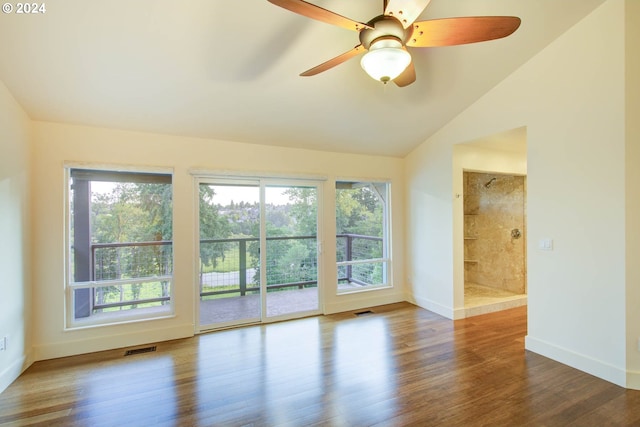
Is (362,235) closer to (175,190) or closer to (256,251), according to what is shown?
(256,251)

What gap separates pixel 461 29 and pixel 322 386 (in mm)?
2681

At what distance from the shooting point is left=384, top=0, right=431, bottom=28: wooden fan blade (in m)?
1.51

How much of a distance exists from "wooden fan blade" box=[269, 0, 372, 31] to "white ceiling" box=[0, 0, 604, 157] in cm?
72

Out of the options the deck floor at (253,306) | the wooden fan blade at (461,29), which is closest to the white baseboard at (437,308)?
the deck floor at (253,306)

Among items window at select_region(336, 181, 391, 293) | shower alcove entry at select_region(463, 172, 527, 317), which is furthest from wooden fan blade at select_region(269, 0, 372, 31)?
shower alcove entry at select_region(463, 172, 527, 317)

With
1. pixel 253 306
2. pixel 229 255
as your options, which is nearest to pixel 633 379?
pixel 253 306

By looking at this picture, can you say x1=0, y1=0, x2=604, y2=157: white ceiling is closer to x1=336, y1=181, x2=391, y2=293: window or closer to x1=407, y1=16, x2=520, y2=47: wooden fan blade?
x1=407, y1=16, x2=520, y2=47: wooden fan blade

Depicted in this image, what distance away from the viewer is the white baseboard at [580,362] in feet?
7.93

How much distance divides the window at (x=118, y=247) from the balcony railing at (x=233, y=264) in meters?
0.01

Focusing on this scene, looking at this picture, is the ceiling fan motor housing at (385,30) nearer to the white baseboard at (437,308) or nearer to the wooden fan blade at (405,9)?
the wooden fan blade at (405,9)

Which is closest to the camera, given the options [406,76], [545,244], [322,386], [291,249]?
A: [406,76]

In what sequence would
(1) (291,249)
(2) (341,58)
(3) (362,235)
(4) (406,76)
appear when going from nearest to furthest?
1. (2) (341,58)
2. (4) (406,76)
3. (1) (291,249)
4. (3) (362,235)

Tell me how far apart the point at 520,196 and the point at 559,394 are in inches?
142

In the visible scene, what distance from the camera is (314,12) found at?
1.54 metres
